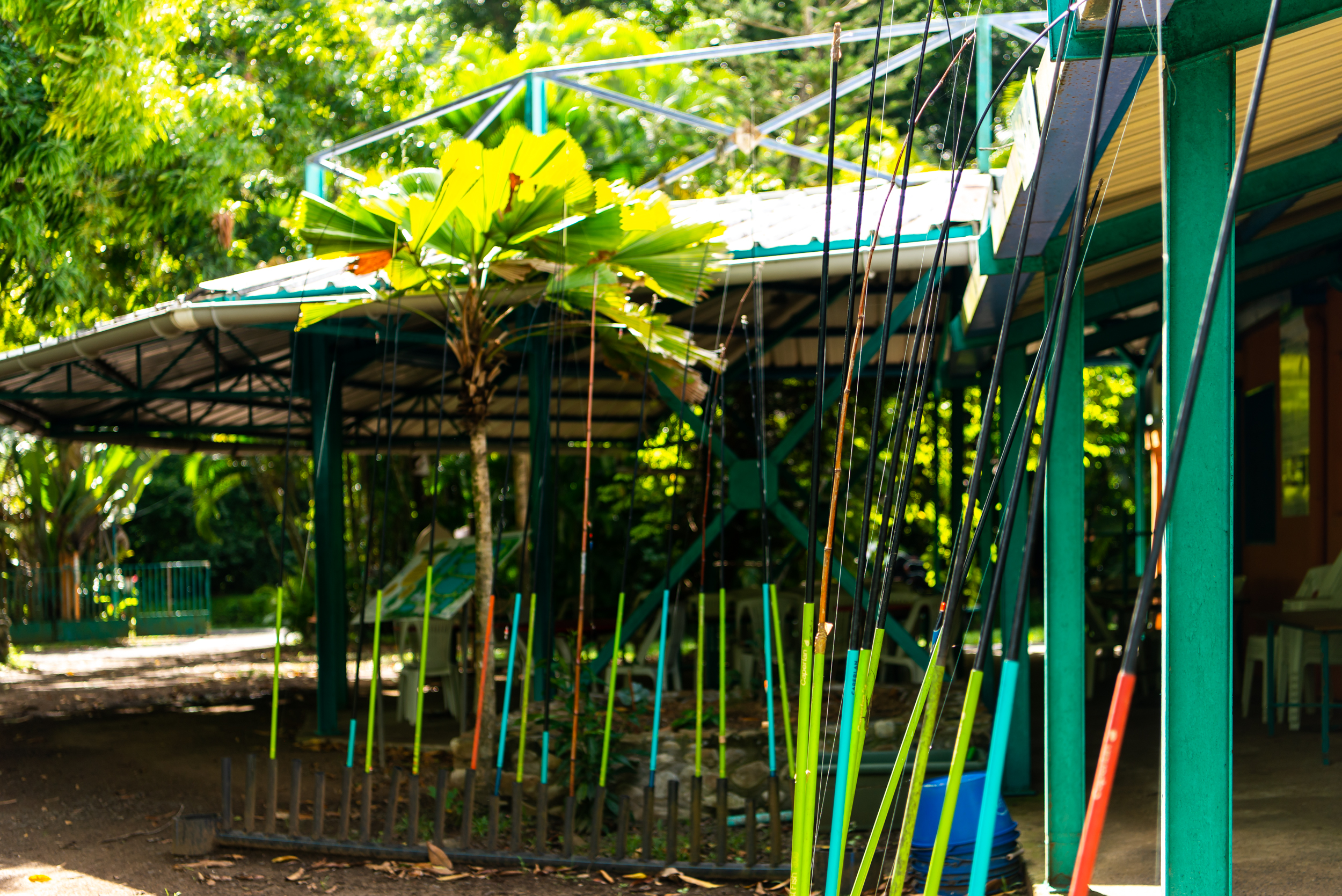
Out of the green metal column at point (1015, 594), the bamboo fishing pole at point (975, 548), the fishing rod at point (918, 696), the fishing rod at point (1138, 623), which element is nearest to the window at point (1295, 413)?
the green metal column at point (1015, 594)

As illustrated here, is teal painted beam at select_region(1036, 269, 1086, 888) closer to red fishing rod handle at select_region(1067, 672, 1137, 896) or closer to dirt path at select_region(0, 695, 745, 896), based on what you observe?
dirt path at select_region(0, 695, 745, 896)

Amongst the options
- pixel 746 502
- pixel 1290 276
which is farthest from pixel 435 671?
pixel 1290 276

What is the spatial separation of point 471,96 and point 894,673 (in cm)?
503

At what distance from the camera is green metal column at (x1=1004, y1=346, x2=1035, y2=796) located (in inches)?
211

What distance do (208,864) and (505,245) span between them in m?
2.86

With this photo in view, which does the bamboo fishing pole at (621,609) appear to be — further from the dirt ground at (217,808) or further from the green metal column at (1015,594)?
the green metal column at (1015,594)

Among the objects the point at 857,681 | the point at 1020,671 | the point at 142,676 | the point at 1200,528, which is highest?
the point at 1200,528

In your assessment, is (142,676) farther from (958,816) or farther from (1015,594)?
(958,816)

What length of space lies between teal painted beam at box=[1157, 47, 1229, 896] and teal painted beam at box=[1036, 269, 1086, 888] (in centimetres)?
144

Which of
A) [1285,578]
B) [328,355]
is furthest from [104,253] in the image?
[1285,578]

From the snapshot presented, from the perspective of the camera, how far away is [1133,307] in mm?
5984

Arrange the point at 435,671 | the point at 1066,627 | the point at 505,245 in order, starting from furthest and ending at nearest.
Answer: the point at 435,671, the point at 505,245, the point at 1066,627

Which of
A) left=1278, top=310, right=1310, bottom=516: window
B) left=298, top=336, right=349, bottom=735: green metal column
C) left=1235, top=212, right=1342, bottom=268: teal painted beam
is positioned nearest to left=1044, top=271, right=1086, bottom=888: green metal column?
left=1235, top=212, right=1342, bottom=268: teal painted beam

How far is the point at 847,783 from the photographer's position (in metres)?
1.89
